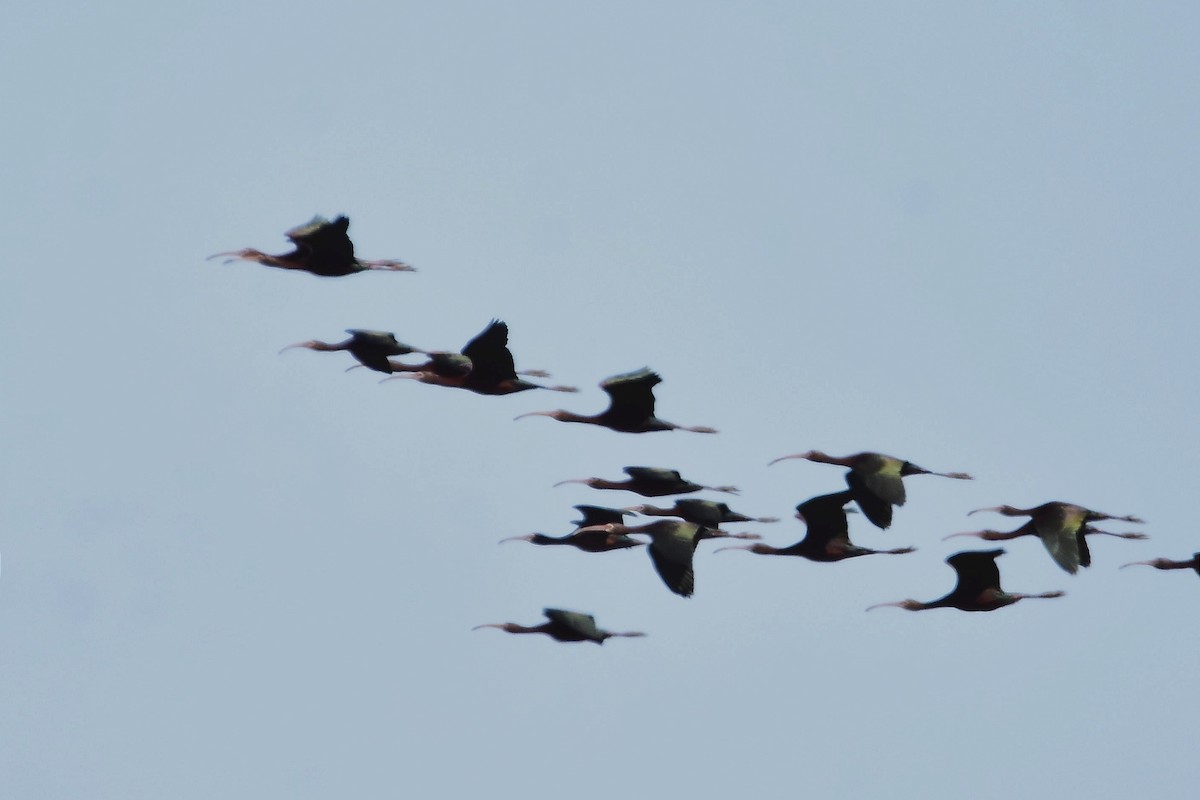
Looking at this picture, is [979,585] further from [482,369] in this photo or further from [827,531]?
[482,369]

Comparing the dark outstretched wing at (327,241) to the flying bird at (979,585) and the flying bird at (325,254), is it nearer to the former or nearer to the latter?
the flying bird at (325,254)

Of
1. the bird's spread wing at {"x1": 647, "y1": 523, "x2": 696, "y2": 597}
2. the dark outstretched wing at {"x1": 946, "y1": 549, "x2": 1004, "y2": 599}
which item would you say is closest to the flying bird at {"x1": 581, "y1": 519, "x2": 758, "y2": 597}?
the bird's spread wing at {"x1": 647, "y1": 523, "x2": 696, "y2": 597}

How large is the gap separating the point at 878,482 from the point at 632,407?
3.29 m

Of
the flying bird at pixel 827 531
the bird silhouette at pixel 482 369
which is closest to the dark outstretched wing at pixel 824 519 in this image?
the flying bird at pixel 827 531

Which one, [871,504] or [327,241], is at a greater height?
[327,241]

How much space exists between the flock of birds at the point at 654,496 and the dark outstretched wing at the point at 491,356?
0.01 m

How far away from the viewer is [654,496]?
43.2m

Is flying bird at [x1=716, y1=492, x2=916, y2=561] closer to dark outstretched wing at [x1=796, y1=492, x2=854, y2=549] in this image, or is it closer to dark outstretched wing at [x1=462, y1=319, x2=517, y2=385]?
dark outstretched wing at [x1=796, y1=492, x2=854, y2=549]

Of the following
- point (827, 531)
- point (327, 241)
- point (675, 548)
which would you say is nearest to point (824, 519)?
point (827, 531)

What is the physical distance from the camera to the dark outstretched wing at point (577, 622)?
41469 mm

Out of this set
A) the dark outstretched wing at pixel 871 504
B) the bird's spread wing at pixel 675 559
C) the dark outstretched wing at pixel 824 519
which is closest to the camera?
the bird's spread wing at pixel 675 559

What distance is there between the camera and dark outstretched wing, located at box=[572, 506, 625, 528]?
4277cm

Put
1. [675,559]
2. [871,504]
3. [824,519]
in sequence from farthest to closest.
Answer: [824,519] < [871,504] < [675,559]

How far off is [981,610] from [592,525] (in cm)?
511
